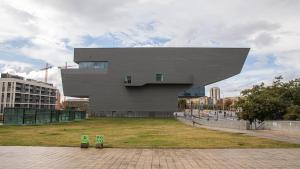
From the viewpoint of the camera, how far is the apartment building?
408 ft

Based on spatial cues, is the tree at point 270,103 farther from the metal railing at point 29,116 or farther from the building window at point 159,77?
the building window at point 159,77

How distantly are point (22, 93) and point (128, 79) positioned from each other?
71.1m

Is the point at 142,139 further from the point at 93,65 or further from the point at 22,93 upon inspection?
the point at 22,93

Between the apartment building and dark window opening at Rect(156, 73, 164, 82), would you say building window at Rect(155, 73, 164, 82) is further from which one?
the apartment building

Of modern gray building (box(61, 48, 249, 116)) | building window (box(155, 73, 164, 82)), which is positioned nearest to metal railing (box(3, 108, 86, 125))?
modern gray building (box(61, 48, 249, 116))

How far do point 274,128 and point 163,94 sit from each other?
1573 inches

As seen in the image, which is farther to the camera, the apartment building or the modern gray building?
the apartment building

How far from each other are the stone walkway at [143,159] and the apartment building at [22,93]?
115 metres

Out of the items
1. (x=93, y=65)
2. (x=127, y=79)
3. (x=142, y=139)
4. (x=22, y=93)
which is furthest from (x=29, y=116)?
(x=22, y=93)

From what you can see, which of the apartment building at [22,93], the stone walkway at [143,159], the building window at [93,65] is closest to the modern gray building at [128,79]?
the building window at [93,65]

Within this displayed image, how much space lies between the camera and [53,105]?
551 feet

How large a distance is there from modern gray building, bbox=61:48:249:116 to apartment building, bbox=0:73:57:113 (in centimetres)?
5799

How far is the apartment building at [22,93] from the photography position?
124 m

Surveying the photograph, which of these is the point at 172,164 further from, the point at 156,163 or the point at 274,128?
Result: the point at 274,128
